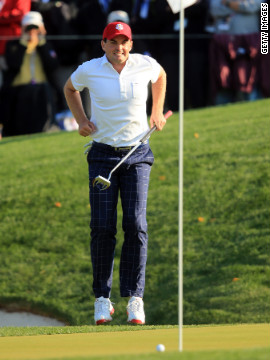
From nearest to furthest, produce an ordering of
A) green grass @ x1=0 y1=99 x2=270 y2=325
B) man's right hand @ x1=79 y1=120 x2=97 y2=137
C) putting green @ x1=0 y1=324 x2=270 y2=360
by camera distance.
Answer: putting green @ x1=0 y1=324 x2=270 y2=360 → man's right hand @ x1=79 y1=120 x2=97 y2=137 → green grass @ x1=0 y1=99 x2=270 y2=325

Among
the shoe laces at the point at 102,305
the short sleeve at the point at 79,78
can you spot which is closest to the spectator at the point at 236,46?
the short sleeve at the point at 79,78

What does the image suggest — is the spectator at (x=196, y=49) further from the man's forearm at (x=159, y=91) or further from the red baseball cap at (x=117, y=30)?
the red baseball cap at (x=117, y=30)

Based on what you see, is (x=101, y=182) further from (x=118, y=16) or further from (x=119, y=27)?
(x=118, y=16)

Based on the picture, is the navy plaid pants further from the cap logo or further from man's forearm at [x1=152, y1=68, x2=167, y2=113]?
the cap logo

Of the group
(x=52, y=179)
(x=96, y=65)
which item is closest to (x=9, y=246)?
(x=52, y=179)

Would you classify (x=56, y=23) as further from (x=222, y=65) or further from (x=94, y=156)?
(x=94, y=156)

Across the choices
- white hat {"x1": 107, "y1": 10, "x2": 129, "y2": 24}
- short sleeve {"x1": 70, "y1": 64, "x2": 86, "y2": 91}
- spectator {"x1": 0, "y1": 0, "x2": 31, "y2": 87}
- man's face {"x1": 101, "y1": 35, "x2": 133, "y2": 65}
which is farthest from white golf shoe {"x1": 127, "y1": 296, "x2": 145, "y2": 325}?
spectator {"x1": 0, "y1": 0, "x2": 31, "y2": 87}

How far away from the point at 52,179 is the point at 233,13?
3.92m

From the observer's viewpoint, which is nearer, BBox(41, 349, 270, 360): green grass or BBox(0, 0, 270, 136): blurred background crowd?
BBox(41, 349, 270, 360): green grass

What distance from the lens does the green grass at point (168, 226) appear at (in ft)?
33.8

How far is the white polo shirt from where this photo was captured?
7164 mm

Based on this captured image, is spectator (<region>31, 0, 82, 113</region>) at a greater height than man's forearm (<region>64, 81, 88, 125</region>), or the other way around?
spectator (<region>31, 0, 82, 113</region>)

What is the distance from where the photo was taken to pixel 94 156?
732 cm

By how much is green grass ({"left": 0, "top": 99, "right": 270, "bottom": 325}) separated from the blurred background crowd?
0.86 metres
